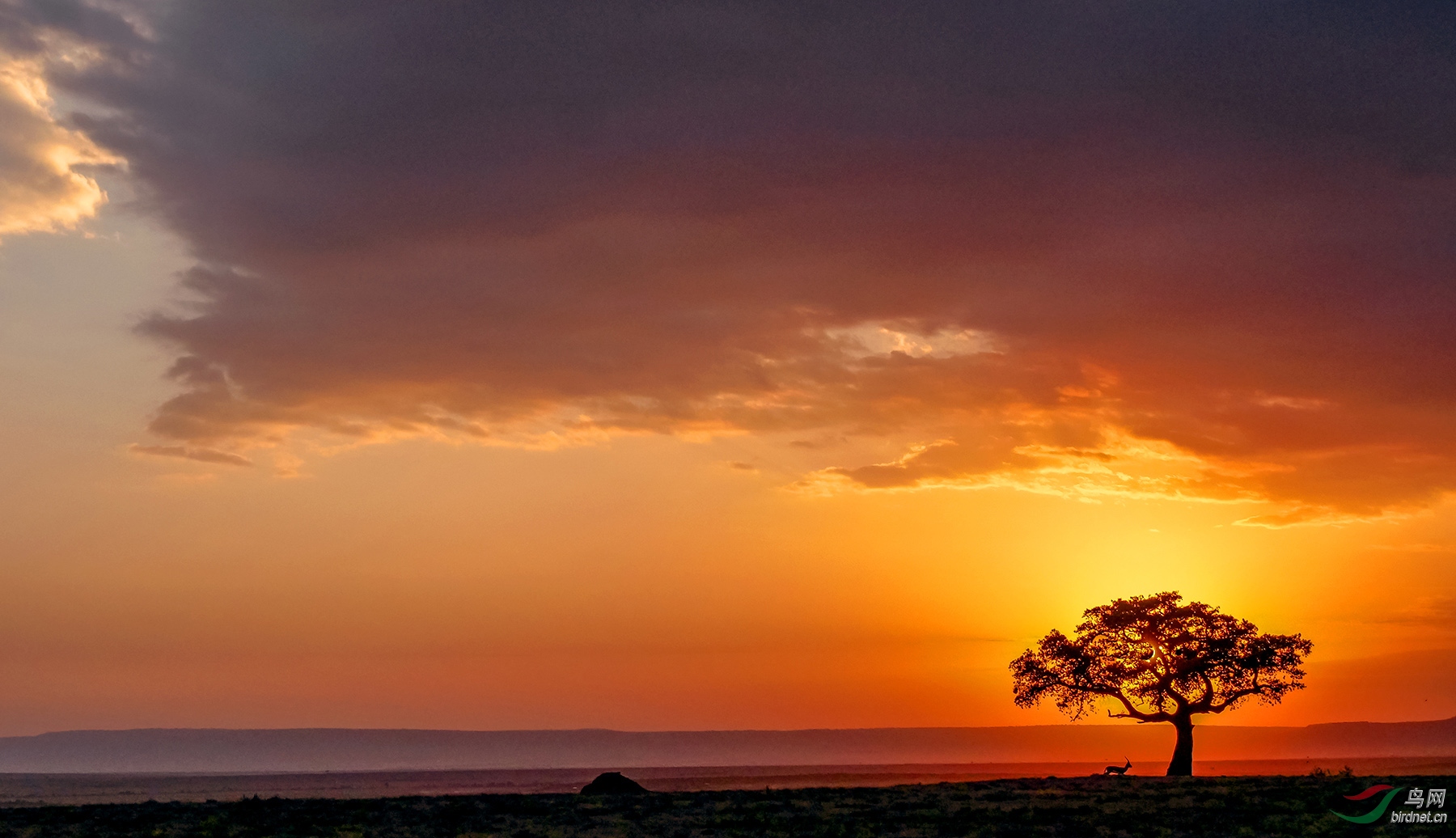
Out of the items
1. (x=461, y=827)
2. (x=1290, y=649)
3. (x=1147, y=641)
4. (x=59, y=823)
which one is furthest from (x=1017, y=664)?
(x=59, y=823)

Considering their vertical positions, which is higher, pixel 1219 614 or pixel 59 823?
pixel 1219 614

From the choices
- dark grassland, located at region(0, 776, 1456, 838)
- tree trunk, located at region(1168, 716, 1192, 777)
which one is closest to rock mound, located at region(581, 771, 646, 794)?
dark grassland, located at region(0, 776, 1456, 838)

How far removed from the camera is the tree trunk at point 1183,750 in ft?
208

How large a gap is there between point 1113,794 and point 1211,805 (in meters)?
5.02

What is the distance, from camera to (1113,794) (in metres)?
46.4

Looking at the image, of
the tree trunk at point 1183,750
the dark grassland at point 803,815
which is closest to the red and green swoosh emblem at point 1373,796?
the dark grassland at point 803,815

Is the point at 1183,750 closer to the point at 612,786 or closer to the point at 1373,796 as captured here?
the point at 1373,796

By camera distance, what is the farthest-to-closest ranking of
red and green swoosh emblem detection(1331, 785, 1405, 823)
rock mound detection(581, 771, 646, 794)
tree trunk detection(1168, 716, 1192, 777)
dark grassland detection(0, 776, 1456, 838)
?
tree trunk detection(1168, 716, 1192, 777) < rock mound detection(581, 771, 646, 794) < dark grassland detection(0, 776, 1456, 838) < red and green swoosh emblem detection(1331, 785, 1405, 823)

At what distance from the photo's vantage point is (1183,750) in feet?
210

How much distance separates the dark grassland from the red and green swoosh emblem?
50 cm

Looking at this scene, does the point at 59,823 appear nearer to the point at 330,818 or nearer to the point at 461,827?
the point at 330,818

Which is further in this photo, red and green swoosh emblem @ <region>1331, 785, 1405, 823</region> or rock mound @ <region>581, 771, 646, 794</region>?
rock mound @ <region>581, 771, 646, 794</region>
